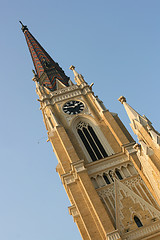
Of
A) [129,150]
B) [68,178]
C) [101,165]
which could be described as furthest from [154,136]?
[68,178]

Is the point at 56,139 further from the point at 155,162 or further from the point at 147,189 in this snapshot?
the point at 155,162

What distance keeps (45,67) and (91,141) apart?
15.2 meters

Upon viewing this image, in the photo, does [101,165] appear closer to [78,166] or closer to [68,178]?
[78,166]

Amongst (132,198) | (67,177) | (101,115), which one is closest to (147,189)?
(132,198)

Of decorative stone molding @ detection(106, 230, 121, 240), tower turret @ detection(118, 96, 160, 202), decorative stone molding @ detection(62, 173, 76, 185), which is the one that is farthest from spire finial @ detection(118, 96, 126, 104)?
decorative stone molding @ detection(106, 230, 121, 240)

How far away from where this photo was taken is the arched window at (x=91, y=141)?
104ft

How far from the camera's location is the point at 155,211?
2638 centimetres

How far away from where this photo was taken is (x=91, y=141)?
33.0 meters

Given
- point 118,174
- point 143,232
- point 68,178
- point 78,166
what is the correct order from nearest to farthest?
point 143,232 < point 78,166 < point 68,178 < point 118,174

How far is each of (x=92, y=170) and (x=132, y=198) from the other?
416 cm

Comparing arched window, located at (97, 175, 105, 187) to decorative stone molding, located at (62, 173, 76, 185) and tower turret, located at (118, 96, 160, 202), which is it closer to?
decorative stone molding, located at (62, 173, 76, 185)

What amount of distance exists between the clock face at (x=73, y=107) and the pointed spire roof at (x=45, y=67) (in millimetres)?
4436

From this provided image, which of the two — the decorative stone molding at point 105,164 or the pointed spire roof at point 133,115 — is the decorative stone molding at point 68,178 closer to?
the decorative stone molding at point 105,164

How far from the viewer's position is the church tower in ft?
83.5
